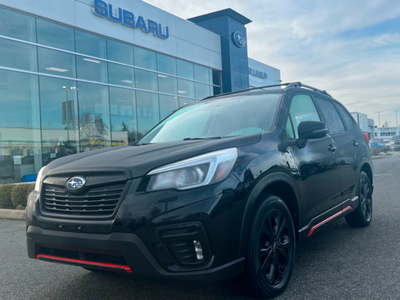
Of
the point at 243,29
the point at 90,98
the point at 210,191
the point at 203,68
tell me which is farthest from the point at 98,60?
the point at 210,191

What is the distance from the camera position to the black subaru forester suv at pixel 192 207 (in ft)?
8.29

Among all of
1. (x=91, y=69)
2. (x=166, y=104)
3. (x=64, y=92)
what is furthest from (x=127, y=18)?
(x=64, y=92)

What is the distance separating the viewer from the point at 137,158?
9.39 feet

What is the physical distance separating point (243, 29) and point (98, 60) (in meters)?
14.0

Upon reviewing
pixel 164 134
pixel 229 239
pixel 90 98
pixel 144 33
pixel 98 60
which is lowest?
pixel 229 239

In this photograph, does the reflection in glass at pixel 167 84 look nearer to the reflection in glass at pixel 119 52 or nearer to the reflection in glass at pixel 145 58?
the reflection in glass at pixel 145 58

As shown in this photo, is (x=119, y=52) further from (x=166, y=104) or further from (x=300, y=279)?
(x=300, y=279)

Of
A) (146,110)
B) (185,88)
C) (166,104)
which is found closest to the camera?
(146,110)

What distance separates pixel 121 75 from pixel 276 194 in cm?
1601

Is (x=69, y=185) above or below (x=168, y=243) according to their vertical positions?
above

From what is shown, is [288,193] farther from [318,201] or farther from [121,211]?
[121,211]

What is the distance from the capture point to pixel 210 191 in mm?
2574

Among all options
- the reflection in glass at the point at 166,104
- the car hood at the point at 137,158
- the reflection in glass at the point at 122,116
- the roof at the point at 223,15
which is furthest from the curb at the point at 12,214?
the roof at the point at 223,15

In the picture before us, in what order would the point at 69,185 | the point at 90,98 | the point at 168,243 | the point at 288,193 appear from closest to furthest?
the point at 168,243 < the point at 69,185 < the point at 288,193 < the point at 90,98
